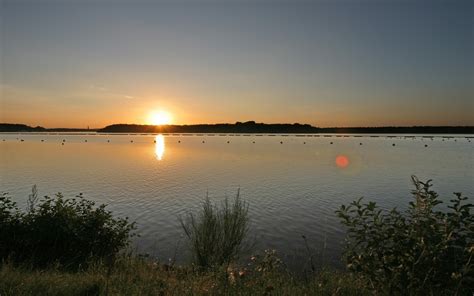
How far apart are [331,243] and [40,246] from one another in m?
13.8

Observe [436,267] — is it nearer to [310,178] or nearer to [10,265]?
[10,265]

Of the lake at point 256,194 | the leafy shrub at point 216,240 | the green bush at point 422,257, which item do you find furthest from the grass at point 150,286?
the lake at point 256,194

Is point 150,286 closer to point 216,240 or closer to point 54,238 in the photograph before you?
point 216,240

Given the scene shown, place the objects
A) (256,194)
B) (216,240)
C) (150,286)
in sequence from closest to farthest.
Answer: (150,286), (216,240), (256,194)

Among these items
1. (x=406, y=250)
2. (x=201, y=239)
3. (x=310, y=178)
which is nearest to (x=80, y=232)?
(x=201, y=239)

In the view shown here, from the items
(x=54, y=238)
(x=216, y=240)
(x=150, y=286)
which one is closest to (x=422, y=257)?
(x=150, y=286)

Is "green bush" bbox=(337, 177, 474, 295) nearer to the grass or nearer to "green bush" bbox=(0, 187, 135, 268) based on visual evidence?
the grass

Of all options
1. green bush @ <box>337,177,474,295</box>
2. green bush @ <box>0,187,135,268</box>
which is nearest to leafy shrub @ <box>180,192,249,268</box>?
green bush @ <box>0,187,135,268</box>

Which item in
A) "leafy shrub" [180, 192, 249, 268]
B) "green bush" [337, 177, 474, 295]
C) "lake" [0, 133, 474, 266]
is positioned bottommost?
"lake" [0, 133, 474, 266]

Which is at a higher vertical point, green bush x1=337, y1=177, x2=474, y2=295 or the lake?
green bush x1=337, y1=177, x2=474, y2=295

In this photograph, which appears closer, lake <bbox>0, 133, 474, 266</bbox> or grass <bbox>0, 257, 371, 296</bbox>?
grass <bbox>0, 257, 371, 296</bbox>

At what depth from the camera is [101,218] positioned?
1379 cm

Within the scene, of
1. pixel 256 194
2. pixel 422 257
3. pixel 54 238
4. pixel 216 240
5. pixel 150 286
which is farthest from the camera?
pixel 256 194

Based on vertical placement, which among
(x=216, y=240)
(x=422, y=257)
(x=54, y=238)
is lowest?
(x=216, y=240)
